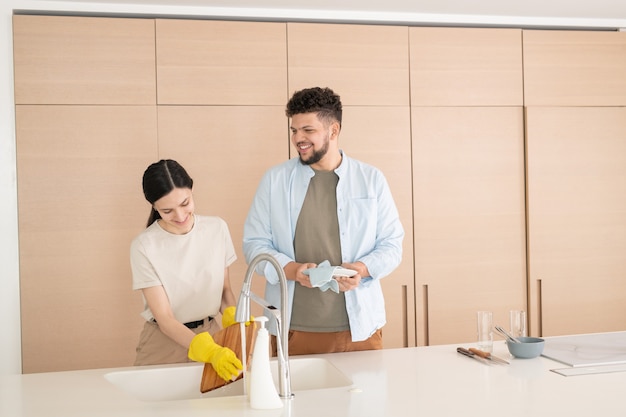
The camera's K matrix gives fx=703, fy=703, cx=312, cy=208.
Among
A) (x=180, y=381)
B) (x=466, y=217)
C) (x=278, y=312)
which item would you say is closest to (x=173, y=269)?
(x=180, y=381)

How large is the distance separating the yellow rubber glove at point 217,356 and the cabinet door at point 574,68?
295 centimetres

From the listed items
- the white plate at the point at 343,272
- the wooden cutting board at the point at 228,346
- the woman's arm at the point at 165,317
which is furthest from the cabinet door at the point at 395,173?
the wooden cutting board at the point at 228,346

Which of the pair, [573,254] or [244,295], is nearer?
[244,295]

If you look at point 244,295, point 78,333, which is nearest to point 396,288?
point 78,333

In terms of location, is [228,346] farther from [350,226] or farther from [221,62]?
[221,62]

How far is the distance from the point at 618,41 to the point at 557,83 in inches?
19.6

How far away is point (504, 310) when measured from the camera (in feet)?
14.1

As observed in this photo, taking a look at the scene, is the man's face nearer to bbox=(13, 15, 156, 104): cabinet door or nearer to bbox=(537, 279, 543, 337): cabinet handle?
bbox=(13, 15, 156, 104): cabinet door

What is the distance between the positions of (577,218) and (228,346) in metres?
2.97

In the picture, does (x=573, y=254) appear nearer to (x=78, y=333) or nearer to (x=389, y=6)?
(x=389, y=6)

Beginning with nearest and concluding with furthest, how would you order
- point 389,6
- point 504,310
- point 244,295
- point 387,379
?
point 244,295 → point 387,379 → point 389,6 → point 504,310

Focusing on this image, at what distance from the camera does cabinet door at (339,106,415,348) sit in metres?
4.12

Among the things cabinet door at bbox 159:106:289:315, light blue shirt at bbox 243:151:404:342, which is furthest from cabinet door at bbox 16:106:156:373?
light blue shirt at bbox 243:151:404:342

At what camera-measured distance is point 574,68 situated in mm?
4371
